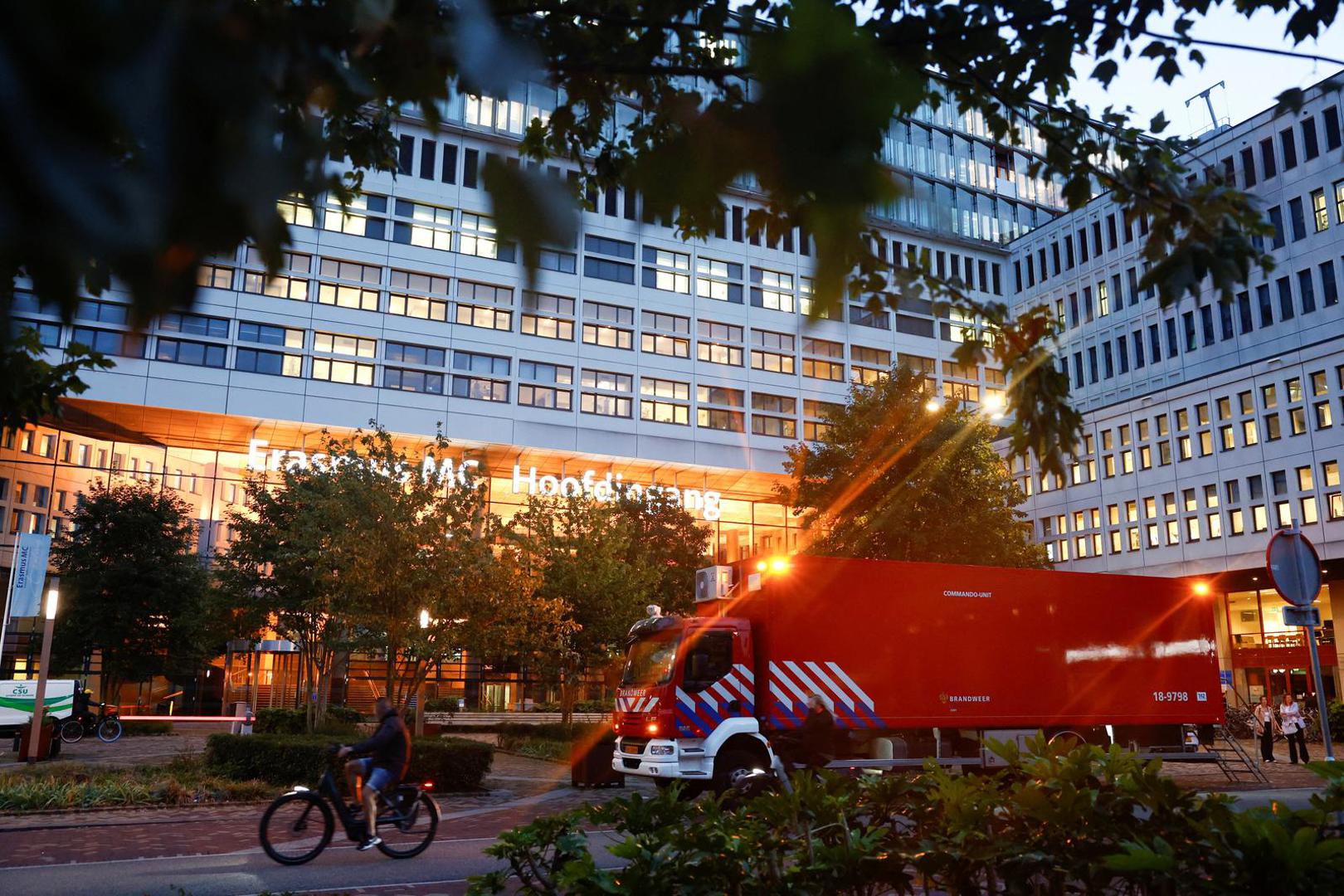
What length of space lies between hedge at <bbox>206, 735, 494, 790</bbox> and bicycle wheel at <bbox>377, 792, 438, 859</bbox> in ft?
20.5

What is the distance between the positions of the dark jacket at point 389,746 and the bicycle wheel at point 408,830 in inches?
15.5

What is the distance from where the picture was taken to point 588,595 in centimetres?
3198

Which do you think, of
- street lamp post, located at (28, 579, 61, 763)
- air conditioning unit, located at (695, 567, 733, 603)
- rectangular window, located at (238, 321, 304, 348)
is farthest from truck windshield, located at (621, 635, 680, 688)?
rectangular window, located at (238, 321, 304, 348)

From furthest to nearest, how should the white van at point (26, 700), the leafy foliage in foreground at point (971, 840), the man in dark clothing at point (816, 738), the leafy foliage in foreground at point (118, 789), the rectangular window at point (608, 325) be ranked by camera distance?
the rectangular window at point (608, 325) < the white van at point (26, 700) < the leafy foliage in foreground at point (118, 789) < the man in dark clothing at point (816, 738) < the leafy foliage in foreground at point (971, 840)

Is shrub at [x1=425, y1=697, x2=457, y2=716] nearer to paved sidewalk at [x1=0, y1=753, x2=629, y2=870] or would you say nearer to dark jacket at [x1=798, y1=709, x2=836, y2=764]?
paved sidewalk at [x1=0, y1=753, x2=629, y2=870]

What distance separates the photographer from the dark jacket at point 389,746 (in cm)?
1077

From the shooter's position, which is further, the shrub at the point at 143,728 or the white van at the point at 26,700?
the shrub at the point at 143,728

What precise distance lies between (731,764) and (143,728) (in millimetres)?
27452

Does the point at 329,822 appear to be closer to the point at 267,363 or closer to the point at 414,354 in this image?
the point at 267,363

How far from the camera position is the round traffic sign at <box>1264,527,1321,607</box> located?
313 inches

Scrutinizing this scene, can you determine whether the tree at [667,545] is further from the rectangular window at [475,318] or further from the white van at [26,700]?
the white van at [26,700]

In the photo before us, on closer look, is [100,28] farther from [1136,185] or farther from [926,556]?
[926,556]

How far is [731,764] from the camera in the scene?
49.2 feet

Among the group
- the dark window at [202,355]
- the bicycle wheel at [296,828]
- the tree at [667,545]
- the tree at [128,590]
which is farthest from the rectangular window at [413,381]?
the bicycle wheel at [296,828]
